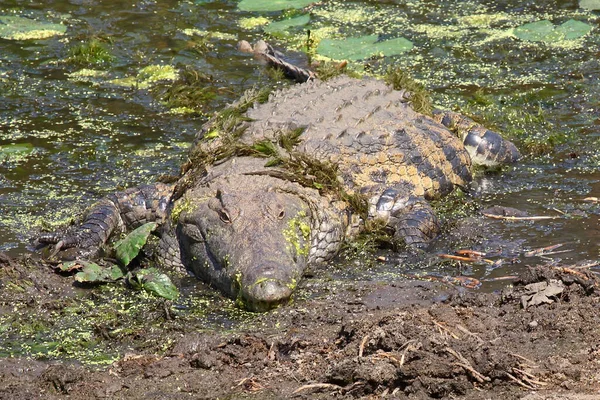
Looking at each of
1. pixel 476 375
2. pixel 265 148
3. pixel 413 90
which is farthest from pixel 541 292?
pixel 413 90

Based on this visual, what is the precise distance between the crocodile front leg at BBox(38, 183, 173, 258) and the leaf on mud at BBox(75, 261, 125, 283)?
0.60 meters

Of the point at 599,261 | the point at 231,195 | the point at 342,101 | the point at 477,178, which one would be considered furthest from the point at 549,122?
the point at 231,195

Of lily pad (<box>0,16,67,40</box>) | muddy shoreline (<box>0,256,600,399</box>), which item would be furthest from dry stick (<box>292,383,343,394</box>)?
lily pad (<box>0,16,67,40</box>)

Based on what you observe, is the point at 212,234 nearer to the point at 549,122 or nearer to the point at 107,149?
the point at 107,149

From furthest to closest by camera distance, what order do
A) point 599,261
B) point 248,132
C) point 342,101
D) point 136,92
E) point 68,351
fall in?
1. point 136,92
2. point 342,101
3. point 248,132
4. point 599,261
5. point 68,351

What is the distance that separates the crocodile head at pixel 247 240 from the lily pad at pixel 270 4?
6.56m

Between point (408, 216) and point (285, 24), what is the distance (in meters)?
5.94

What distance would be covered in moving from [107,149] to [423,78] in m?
3.76

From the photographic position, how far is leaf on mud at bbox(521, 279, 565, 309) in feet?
17.2

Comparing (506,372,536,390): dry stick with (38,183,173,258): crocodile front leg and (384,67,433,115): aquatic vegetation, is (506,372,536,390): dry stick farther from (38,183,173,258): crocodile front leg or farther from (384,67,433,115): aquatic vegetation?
(384,67,433,115): aquatic vegetation

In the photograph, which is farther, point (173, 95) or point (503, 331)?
point (173, 95)

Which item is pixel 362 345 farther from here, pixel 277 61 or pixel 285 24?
pixel 285 24

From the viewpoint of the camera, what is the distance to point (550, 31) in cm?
1196

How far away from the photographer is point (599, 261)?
6.31m
